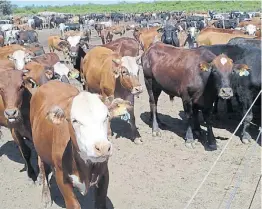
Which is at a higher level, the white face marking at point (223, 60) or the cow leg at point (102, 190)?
the white face marking at point (223, 60)

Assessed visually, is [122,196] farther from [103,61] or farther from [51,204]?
[103,61]

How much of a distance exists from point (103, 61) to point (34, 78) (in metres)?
2.08

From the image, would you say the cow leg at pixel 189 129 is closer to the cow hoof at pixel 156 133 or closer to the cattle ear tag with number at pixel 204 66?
the cow hoof at pixel 156 133

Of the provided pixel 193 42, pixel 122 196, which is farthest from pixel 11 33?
pixel 122 196

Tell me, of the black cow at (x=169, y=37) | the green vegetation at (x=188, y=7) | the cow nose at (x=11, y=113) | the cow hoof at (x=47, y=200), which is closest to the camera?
the cow nose at (x=11, y=113)

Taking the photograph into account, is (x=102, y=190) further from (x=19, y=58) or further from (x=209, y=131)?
(x=19, y=58)

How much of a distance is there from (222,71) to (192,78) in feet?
2.02

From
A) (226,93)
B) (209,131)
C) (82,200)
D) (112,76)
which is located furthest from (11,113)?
(209,131)

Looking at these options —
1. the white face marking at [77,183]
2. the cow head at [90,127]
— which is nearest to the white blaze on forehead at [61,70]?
the white face marking at [77,183]

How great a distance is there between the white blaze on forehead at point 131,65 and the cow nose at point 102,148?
3.75 meters

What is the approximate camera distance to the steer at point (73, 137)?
3.11 m

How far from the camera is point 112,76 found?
7227mm

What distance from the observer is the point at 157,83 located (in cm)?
782

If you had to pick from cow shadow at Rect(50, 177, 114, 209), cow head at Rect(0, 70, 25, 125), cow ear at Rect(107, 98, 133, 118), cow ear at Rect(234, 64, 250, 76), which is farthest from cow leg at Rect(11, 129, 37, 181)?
cow ear at Rect(234, 64, 250, 76)
